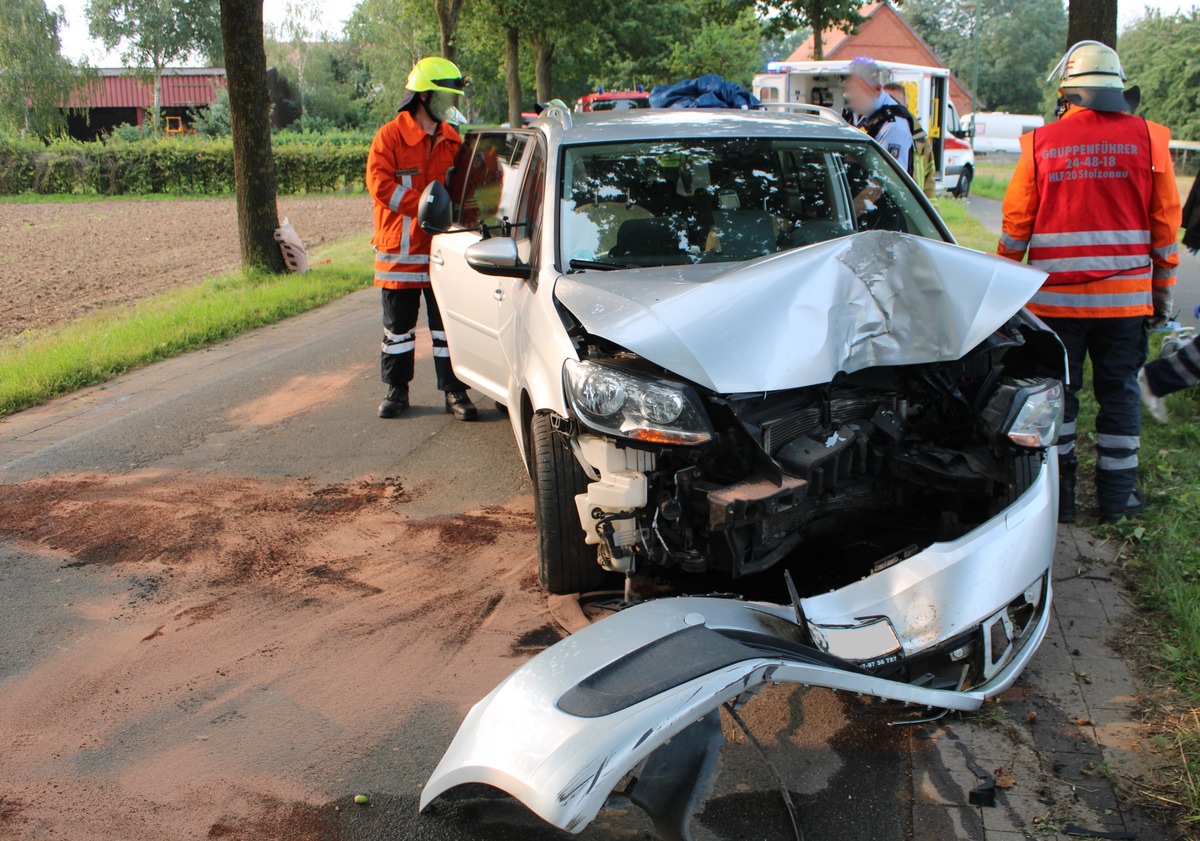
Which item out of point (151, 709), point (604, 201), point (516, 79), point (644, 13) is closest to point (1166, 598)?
point (604, 201)

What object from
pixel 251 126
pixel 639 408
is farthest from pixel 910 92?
pixel 639 408

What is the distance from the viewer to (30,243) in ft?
70.1

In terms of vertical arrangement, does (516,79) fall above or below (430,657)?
above

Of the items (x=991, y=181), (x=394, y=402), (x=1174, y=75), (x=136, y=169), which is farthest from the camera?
(x=1174, y=75)

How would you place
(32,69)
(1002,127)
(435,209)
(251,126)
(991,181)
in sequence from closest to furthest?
(435,209)
(251,126)
(991,181)
(1002,127)
(32,69)

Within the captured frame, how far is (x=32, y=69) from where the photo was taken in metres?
57.7

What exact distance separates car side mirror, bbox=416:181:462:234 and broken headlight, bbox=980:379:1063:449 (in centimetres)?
297

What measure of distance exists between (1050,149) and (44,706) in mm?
4952

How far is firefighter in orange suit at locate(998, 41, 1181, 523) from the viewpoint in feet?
15.8

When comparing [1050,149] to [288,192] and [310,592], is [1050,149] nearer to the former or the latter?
[310,592]

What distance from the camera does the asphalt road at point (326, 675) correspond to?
9.68 ft

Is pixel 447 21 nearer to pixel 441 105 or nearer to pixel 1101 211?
pixel 441 105

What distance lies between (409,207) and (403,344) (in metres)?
0.95

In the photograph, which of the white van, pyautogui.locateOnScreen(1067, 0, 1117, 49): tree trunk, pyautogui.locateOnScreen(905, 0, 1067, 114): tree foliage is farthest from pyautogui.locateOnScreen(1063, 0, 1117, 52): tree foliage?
pyautogui.locateOnScreen(905, 0, 1067, 114): tree foliage
